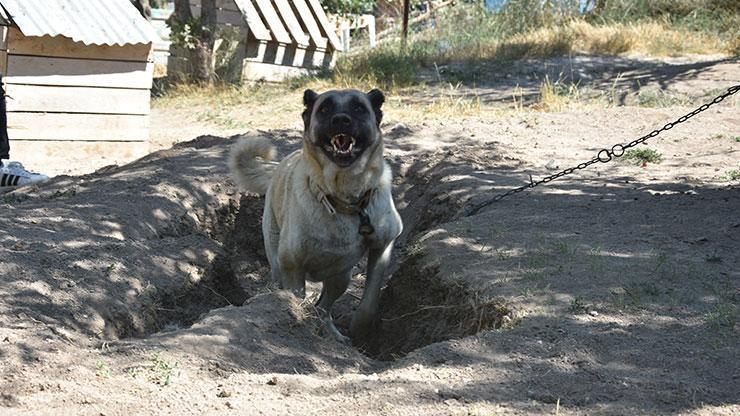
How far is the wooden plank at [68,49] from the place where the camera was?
11016 millimetres

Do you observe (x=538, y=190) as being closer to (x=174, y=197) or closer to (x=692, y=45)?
(x=174, y=197)

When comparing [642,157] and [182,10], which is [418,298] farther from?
[182,10]

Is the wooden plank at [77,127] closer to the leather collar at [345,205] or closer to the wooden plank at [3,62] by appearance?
A: the wooden plank at [3,62]

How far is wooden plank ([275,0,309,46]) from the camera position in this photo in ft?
58.1

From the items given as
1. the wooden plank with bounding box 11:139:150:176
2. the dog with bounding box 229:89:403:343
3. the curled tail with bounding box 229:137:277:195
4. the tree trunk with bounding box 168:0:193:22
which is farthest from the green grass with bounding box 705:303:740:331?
the tree trunk with bounding box 168:0:193:22

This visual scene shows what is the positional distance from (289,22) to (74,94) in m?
7.00

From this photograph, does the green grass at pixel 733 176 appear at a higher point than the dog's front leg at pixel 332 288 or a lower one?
higher

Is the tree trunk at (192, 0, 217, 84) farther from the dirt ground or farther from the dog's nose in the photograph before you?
the dog's nose

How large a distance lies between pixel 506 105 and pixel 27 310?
9.32m

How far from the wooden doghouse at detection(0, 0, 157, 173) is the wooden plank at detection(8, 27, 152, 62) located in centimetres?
1

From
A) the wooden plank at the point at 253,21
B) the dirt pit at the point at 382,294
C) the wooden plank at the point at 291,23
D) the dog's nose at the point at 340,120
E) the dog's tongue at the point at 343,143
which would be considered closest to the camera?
the dirt pit at the point at 382,294

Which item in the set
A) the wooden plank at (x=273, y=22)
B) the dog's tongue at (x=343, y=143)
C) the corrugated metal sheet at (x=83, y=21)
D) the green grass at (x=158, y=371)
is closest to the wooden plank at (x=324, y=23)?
the wooden plank at (x=273, y=22)

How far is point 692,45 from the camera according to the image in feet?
53.8

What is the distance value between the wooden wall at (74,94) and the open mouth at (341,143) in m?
6.07
